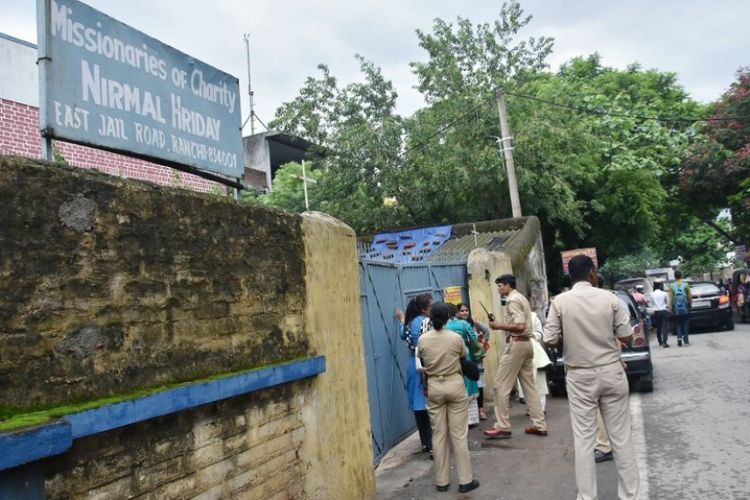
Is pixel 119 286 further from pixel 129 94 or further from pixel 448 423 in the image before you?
pixel 448 423

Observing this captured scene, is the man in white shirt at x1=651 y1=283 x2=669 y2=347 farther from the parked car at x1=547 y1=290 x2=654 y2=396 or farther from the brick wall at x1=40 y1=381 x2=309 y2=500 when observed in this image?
the brick wall at x1=40 y1=381 x2=309 y2=500

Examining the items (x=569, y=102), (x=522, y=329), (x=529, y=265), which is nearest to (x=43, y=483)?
(x=522, y=329)

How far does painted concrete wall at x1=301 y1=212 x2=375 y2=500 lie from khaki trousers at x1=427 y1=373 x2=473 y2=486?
0.60 m

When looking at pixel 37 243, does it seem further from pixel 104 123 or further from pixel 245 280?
pixel 245 280

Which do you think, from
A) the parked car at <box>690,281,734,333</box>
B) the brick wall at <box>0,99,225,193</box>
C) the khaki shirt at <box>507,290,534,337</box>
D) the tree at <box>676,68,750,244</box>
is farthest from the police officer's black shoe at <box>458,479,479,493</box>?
the tree at <box>676,68,750,244</box>

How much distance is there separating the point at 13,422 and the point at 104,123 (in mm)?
1729

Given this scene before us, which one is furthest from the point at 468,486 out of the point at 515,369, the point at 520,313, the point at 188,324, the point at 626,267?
the point at 626,267

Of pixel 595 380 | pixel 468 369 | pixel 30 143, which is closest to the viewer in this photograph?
pixel 595 380

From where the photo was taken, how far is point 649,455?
6137 millimetres

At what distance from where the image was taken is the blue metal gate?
6816 millimetres

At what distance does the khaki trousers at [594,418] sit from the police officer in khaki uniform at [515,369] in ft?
8.22

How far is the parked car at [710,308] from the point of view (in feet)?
57.6

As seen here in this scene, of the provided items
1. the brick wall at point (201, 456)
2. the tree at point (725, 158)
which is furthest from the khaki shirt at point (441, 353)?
the tree at point (725, 158)

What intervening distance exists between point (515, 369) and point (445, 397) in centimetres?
214
